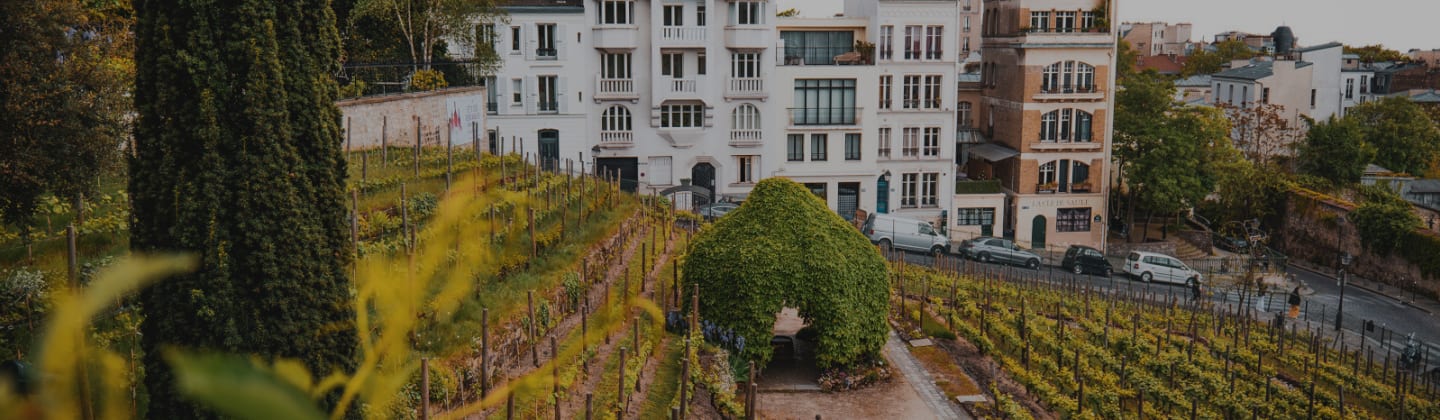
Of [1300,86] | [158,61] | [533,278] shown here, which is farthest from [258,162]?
[1300,86]

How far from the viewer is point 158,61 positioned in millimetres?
10484

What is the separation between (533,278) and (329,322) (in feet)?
20.5

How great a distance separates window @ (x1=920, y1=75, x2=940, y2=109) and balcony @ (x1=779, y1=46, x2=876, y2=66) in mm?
2752

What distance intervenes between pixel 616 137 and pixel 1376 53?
253ft

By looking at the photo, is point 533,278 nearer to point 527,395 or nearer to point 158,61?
point 527,395

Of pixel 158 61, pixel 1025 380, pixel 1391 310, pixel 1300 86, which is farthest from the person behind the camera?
pixel 1300 86

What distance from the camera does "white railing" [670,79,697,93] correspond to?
45812 mm

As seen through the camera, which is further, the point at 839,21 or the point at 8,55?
the point at 839,21

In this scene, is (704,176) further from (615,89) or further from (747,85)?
(615,89)

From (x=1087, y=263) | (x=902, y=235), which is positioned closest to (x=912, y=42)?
(x=902, y=235)

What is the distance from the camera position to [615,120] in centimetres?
4638

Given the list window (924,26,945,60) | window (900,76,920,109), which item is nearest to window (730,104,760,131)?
window (900,76,920,109)

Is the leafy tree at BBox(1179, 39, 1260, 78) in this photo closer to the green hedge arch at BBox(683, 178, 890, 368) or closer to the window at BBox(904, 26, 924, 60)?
the window at BBox(904, 26, 924, 60)

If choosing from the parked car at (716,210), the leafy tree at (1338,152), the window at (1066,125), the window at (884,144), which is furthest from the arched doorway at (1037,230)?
the leafy tree at (1338,152)
